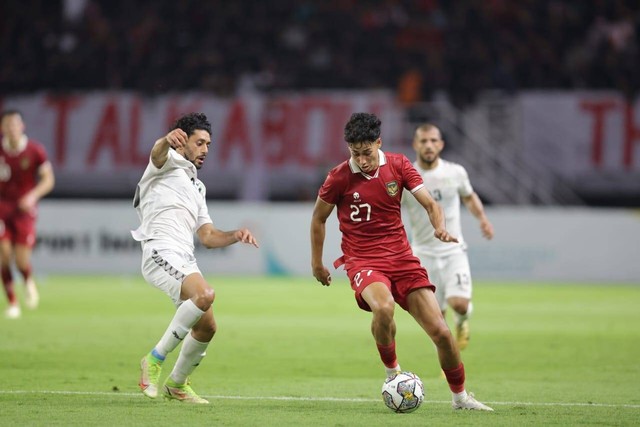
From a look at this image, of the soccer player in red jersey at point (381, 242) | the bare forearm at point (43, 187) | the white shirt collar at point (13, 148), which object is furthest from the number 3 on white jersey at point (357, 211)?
the white shirt collar at point (13, 148)

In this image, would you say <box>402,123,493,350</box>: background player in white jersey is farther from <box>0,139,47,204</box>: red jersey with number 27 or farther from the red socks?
<box>0,139,47,204</box>: red jersey with number 27

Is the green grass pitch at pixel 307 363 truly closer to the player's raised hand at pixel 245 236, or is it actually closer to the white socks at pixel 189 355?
the white socks at pixel 189 355

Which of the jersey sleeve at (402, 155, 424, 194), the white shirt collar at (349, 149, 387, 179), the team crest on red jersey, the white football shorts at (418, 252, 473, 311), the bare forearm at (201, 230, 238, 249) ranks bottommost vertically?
the white football shorts at (418, 252, 473, 311)

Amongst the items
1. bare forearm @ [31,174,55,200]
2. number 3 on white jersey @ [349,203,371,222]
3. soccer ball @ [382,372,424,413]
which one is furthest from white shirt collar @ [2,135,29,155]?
soccer ball @ [382,372,424,413]

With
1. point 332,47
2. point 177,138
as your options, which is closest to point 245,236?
point 177,138

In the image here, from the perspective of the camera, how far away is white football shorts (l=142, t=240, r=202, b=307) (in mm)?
7902

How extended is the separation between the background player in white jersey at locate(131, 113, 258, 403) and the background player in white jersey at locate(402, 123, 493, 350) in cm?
345

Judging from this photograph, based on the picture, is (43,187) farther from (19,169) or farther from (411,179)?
(411,179)

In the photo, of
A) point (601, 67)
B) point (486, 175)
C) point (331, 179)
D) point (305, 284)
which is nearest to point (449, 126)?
point (486, 175)

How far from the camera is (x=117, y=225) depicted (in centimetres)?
2508

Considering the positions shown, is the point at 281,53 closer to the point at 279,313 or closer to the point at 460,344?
the point at 279,313

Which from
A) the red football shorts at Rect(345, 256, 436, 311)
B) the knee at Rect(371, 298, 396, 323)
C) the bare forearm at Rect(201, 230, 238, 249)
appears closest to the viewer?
the knee at Rect(371, 298, 396, 323)

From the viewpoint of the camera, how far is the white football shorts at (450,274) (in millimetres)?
11227

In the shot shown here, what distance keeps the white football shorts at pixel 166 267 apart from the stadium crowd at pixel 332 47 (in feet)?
65.1
